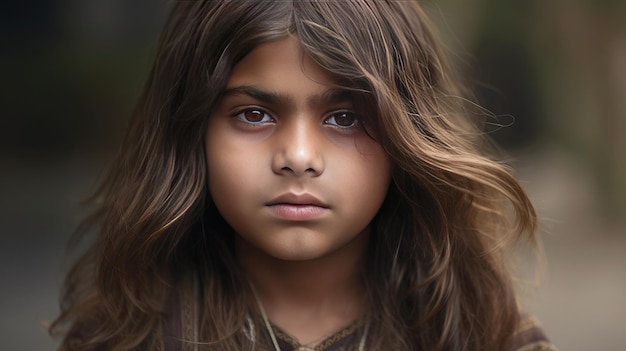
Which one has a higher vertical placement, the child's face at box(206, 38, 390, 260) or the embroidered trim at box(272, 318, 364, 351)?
the child's face at box(206, 38, 390, 260)

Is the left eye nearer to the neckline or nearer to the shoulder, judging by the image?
the neckline

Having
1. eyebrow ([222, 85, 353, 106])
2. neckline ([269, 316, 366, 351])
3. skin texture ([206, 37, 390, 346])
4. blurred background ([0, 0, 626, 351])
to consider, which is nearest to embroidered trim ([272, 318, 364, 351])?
neckline ([269, 316, 366, 351])

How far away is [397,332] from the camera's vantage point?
1.75 meters

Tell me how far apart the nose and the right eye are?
1.5 inches

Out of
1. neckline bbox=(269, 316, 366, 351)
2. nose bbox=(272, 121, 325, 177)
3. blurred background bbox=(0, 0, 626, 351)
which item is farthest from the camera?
blurred background bbox=(0, 0, 626, 351)

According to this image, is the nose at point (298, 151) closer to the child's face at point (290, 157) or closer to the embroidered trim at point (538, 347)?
the child's face at point (290, 157)

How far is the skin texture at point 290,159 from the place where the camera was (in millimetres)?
1542

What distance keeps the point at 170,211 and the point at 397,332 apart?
18.1 inches

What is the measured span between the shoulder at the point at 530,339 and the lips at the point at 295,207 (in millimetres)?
507

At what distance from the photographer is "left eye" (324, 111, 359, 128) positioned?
1.59 m

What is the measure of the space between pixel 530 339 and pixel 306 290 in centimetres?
43

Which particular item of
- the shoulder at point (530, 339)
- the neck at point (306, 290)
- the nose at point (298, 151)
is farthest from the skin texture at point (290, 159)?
the shoulder at point (530, 339)

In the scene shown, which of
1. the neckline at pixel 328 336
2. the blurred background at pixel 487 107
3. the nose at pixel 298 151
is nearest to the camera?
the nose at pixel 298 151

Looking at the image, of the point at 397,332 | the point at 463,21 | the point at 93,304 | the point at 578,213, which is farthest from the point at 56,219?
the point at 397,332
